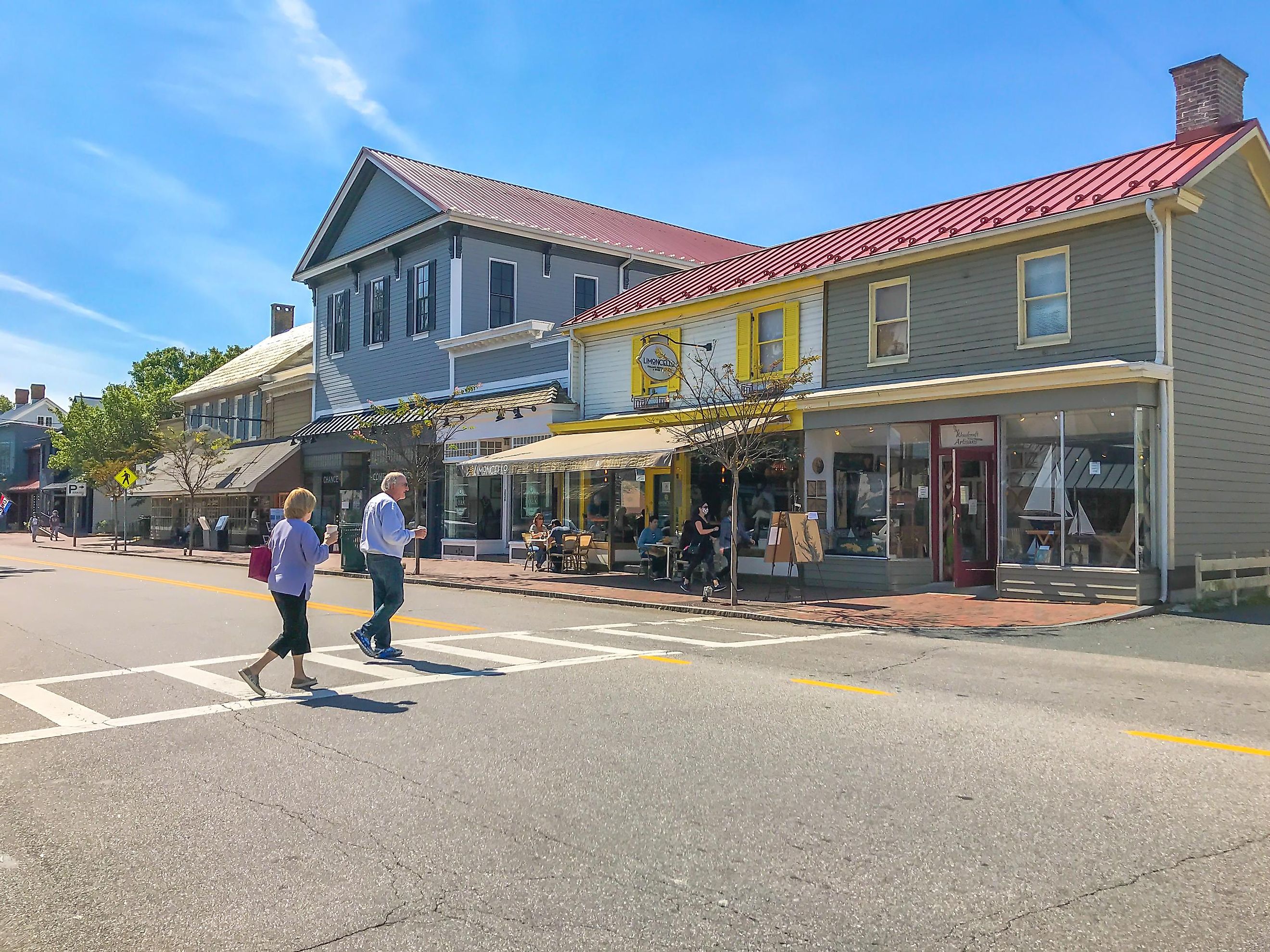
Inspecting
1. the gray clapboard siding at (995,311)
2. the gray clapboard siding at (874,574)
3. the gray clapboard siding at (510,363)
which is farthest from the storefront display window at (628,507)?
the gray clapboard siding at (995,311)

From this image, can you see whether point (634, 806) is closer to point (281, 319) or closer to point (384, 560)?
point (384, 560)

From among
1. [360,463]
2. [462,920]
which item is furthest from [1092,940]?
[360,463]

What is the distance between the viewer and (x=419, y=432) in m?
25.4

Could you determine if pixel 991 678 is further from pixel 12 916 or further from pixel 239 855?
pixel 12 916

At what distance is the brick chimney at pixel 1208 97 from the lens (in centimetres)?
1619

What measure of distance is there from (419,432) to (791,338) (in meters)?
10.4

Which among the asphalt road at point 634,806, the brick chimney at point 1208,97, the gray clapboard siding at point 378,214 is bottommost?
the asphalt road at point 634,806

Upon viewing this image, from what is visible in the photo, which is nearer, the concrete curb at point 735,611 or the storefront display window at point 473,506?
the concrete curb at point 735,611

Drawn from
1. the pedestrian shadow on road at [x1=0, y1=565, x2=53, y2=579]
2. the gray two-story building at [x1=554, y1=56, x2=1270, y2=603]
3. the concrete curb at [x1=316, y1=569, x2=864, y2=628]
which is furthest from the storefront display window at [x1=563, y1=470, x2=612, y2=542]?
the pedestrian shadow on road at [x1=0, y1=565, x2=53, y2=579]

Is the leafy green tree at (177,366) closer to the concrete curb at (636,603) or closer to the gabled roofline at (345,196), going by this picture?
the gabled roofline at (345,196)

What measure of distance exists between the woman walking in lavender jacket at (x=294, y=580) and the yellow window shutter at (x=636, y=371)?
15.1 meters

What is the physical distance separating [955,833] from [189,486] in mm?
33740

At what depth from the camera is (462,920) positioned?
390 centimetres

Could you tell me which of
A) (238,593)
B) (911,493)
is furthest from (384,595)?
(911,493)
